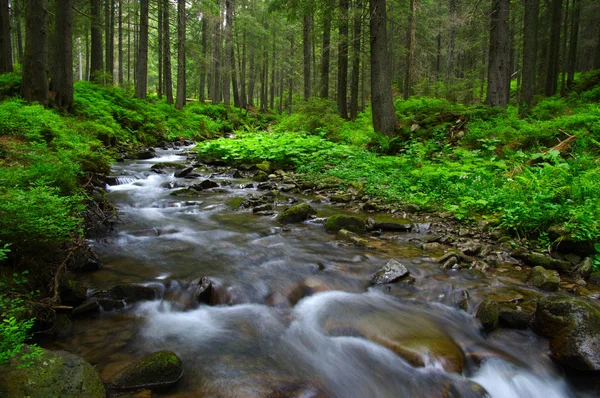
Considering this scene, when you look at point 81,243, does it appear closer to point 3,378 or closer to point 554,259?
point 3,378

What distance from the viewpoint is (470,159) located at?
29.9 ft

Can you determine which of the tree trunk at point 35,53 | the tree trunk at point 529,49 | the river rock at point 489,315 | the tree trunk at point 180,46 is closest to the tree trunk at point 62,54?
the tree trunk at point 35,53

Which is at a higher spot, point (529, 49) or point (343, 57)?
point (529, 49)

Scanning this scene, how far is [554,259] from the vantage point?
523cm

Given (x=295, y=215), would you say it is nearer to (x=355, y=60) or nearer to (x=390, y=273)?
(x=390, y=273)

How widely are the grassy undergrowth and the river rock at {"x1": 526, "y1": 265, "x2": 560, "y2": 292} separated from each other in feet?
2.71

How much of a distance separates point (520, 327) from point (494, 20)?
1119cm

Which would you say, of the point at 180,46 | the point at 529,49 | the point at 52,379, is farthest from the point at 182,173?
the point at 529,49

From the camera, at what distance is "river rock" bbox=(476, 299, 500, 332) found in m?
4.10

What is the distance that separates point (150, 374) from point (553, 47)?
23.7m

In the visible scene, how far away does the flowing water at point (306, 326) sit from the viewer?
3.42 meters

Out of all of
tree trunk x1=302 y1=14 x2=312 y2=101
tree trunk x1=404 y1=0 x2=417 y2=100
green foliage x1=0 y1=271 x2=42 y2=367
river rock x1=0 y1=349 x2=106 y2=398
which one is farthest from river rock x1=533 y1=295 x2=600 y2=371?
tree trunk x1=404 y1=0 x2=417 y2=100

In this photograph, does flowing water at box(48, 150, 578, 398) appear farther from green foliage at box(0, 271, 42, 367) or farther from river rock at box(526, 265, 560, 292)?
green foliage at box(0, 271, 42, 367)

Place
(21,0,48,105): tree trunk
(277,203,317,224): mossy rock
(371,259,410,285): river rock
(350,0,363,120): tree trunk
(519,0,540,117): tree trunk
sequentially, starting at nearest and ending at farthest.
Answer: (371,259,410,285): river rock
(277,203,317,224): mossy rock
(21,0,48,105): tree trunk
(350,0,363,120): tree trunk
(519,0,540,117): tree trunk
